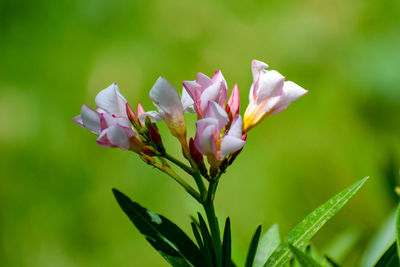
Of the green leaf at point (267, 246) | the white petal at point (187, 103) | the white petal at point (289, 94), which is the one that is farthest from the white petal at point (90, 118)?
the green leaf at point (267, 246)

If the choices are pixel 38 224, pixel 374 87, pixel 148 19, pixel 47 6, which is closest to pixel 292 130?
pixel 374 87

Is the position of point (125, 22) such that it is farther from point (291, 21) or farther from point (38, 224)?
point (38, 224)

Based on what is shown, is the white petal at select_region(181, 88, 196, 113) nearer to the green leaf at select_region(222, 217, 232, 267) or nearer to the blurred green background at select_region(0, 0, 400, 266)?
the green leaf at select_region(222, 217, 232, 267)

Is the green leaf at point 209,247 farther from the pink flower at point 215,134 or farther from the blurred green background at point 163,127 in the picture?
the blurred green background at point 163,127

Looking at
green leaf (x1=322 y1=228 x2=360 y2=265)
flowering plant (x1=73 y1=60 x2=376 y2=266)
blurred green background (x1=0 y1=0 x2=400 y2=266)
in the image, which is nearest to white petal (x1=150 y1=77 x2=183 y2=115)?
flowering plant (x1=73 y1=60 x2=376 y2=266)

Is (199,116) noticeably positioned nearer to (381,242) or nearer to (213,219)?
(213,219)

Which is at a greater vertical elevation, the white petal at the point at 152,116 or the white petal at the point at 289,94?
the white petal at the point at 289,94

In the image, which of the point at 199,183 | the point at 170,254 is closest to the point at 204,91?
the point at 199,183
